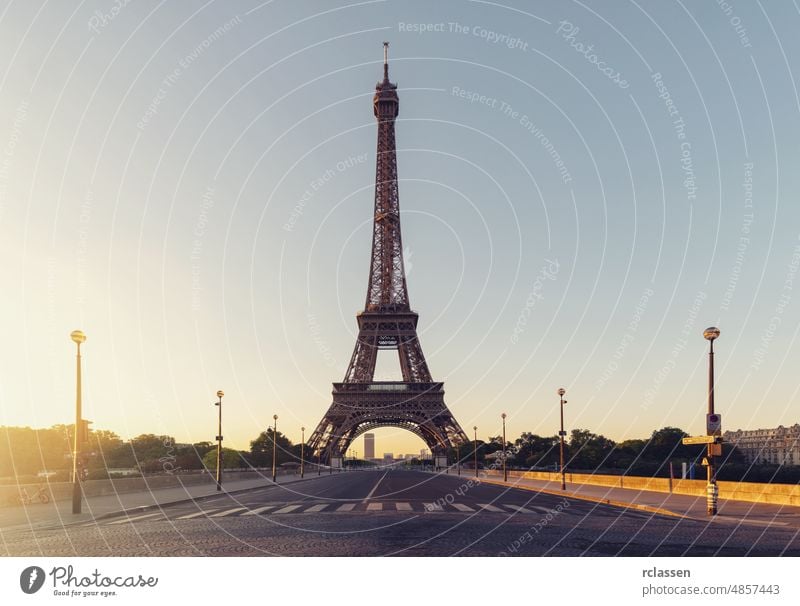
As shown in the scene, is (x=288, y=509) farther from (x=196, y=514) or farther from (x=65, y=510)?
(x=65, y=510)

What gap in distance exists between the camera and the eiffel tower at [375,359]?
Answer: 86188 millimetres

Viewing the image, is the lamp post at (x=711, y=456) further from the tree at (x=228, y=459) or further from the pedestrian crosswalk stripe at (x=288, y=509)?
the tree at (x=228, y=459)

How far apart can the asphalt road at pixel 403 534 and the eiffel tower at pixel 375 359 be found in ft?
198

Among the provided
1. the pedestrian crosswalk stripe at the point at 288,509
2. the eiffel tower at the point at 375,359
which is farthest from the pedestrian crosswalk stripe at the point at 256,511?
the eiffel tower at the point at 375,359

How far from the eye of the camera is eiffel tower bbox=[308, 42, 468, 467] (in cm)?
8619
